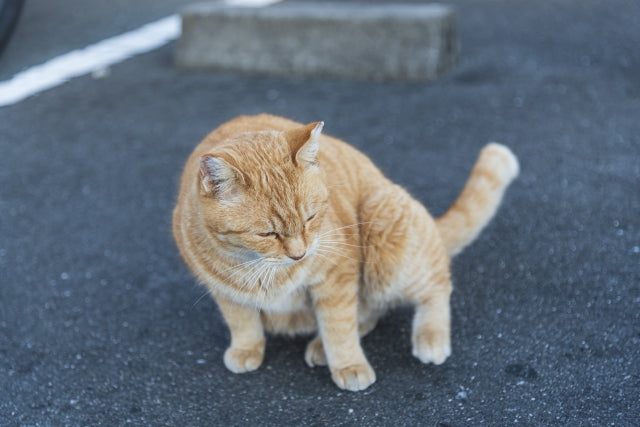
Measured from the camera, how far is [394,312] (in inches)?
115

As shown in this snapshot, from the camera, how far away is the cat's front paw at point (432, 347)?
2.53 metres

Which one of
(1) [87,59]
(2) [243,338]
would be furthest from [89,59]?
(2) [243,338]

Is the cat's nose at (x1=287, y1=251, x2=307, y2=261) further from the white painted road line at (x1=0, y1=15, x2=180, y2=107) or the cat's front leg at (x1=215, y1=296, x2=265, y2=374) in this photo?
the white painted road line at (x1=0, y1=15, x2=180, y2=107)

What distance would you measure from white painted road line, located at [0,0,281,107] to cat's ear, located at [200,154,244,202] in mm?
3727

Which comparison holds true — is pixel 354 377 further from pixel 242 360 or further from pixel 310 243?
pixel 310 243

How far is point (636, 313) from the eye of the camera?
2719 mm

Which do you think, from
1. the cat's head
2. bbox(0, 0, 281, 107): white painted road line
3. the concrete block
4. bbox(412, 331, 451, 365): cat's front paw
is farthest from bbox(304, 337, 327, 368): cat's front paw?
bbox(0, 0, 281, 107): white painted road line

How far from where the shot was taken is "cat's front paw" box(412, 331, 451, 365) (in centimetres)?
253

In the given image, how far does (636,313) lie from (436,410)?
0.99 metres

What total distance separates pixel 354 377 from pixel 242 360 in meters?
0.45

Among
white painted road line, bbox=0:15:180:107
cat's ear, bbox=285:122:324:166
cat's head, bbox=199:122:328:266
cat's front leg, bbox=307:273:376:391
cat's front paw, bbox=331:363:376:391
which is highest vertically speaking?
cat's ear, bbox=285:122:324:166

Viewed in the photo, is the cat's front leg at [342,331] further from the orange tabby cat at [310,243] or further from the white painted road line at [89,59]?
the white painted road line at [89,59]

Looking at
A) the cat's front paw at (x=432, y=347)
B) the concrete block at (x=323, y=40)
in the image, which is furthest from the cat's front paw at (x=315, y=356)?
the concrete block at (x=323, y=40)

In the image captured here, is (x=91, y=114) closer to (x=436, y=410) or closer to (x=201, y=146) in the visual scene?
(x=201, y=146)
